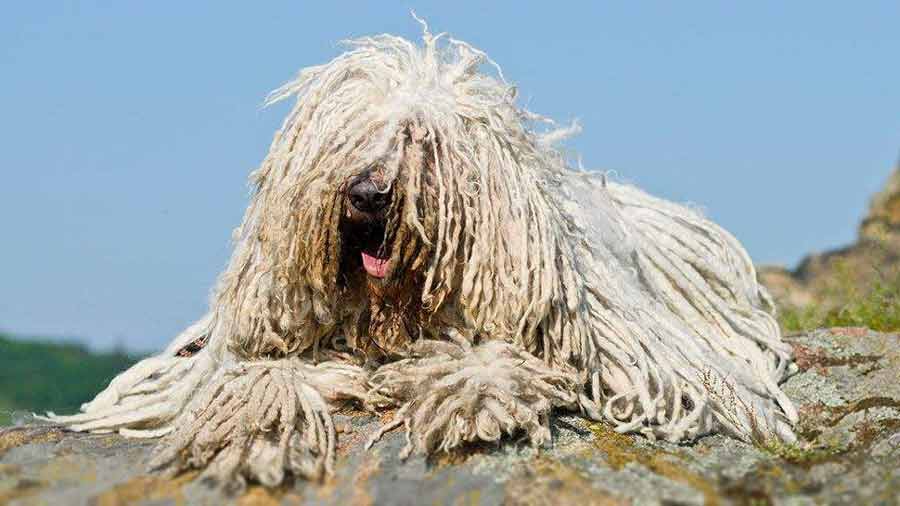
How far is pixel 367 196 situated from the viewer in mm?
4676

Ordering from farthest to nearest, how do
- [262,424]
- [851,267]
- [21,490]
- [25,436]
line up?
[851,267]
[25,436]
[262,424]
[21,490]

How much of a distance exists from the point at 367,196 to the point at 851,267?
5759mm

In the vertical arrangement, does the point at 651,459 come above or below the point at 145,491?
above

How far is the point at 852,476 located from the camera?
4.14 m

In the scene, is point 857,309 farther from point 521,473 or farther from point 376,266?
point 521,473

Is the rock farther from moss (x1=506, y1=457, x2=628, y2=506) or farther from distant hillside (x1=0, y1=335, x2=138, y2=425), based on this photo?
distant hillside (x1=0, y1=335, x2=138, y2=425)

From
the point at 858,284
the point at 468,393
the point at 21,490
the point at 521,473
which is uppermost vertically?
the point at 858,284

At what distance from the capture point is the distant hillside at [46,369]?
1068 cm

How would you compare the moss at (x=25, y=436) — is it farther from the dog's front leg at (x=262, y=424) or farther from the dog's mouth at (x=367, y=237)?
the dog's mouth at (x=367, y=237)

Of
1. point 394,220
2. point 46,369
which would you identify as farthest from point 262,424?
point 46,369

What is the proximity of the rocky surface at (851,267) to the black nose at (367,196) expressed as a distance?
14.0ft

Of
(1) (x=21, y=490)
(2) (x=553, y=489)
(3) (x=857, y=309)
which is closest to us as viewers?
(2) (x=553, y=489)

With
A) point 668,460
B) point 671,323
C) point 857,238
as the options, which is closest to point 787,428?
point 671,323

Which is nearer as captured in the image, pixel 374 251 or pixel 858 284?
pixel 374 251
